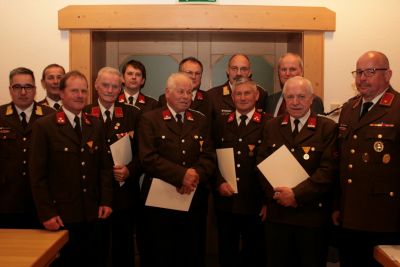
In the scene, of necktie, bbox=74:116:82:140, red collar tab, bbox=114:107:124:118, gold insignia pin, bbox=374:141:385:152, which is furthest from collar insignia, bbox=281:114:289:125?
necktie, bbox=74:116:82:140

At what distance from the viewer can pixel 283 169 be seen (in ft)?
8.93

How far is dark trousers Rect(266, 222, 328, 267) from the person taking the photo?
2652 millimetres

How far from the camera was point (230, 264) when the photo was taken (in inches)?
124

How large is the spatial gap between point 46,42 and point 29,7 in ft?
1.26

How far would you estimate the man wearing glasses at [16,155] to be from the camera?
9.53 ft

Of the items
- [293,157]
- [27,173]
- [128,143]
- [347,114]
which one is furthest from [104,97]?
[347,114]

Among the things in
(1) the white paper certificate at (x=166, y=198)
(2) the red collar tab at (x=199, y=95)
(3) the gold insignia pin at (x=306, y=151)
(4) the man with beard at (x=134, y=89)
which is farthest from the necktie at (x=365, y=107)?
(4) the man with beard at (x=134, y=89)

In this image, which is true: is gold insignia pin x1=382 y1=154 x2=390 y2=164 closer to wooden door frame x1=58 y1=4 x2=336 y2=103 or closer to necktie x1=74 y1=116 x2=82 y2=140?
necktie x1=74 y1=116 x2=82 y2=140

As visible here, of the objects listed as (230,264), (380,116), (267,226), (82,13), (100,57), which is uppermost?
(82,13)

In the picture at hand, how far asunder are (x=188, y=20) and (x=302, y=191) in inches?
91.8

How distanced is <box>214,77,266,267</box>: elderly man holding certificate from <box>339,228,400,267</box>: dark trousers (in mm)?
618

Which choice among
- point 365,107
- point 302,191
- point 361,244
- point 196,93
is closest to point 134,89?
point 196,93

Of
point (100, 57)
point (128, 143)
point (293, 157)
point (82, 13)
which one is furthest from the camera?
point (100, 57)

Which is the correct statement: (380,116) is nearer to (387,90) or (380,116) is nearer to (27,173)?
(387,90)
